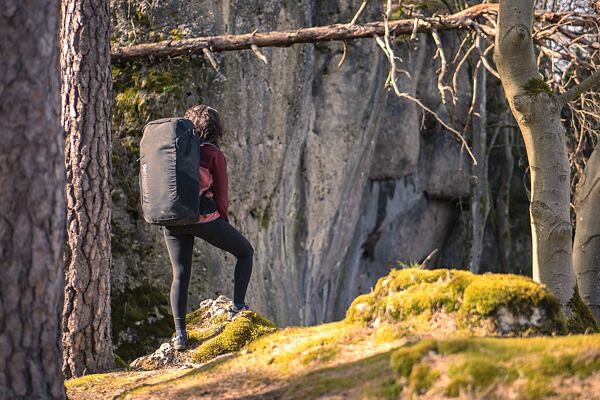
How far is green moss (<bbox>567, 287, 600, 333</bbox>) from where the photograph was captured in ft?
19.3

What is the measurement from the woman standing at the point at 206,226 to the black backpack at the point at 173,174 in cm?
20

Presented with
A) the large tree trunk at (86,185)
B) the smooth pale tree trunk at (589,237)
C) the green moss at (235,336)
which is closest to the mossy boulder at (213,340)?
the green moss at (235,336)

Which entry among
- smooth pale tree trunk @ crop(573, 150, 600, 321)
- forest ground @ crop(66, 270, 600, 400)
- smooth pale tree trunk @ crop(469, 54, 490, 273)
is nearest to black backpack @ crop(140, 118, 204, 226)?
forest ground @ crop(66, 270, 600, 400)

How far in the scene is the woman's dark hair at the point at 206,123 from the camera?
636 centimetres

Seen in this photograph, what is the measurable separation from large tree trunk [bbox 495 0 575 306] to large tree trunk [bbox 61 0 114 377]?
3319 millimetres

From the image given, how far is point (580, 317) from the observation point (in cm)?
636

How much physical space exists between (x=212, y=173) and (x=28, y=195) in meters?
2.50

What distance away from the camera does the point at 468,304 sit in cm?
442

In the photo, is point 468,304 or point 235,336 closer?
point 468,304

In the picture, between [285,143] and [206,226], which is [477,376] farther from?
[285,143]

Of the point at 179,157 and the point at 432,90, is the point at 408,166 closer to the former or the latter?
the point at 432,90

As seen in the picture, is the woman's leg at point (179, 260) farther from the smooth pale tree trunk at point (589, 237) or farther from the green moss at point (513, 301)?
the smooth pale tree trunk at point (589, 237)

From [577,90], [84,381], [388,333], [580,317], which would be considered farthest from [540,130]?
[84,381]

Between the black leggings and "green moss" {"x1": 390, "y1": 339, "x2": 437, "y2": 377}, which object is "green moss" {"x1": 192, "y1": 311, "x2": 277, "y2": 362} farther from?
"green moss" {"x1": 390, "y1": 339, "x2": 437, "y2": 377}
